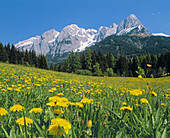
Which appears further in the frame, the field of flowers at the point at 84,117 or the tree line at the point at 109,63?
the tree line at the point at 109,63

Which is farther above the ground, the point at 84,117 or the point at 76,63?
the point at 76,63

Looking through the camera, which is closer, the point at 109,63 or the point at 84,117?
the point at 84,117

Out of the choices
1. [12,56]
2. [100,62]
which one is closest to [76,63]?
[100,62]

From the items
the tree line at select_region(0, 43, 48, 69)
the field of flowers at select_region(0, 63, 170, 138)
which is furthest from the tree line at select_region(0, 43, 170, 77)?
the field of flowers at select_region(0, 63, 170, 138)

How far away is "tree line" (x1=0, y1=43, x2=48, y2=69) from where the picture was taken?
5209 cm

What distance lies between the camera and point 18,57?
203 ft

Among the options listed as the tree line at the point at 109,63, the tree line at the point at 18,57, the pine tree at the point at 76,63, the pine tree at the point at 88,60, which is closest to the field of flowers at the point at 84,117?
the tree line at the point at 109,63

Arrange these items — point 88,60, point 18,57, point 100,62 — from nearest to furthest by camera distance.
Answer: point 88,60
point 100,62
point 18,57

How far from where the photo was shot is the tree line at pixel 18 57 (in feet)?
171

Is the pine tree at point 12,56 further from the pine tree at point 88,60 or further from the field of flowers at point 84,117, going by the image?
the field of flowers at point 84,117

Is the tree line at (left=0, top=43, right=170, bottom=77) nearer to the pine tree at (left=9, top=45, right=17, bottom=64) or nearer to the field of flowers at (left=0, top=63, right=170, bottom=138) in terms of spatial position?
the pine tree at (left=9, top=45, right=17, bottom=64)

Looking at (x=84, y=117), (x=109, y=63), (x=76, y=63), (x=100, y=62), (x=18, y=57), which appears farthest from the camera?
(x=18, y=57)

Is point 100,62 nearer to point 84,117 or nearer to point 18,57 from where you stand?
point 18,57

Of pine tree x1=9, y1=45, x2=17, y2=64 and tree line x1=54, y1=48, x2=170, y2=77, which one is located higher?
pine tree x1=9, y1=45, x2=17, y2=64
